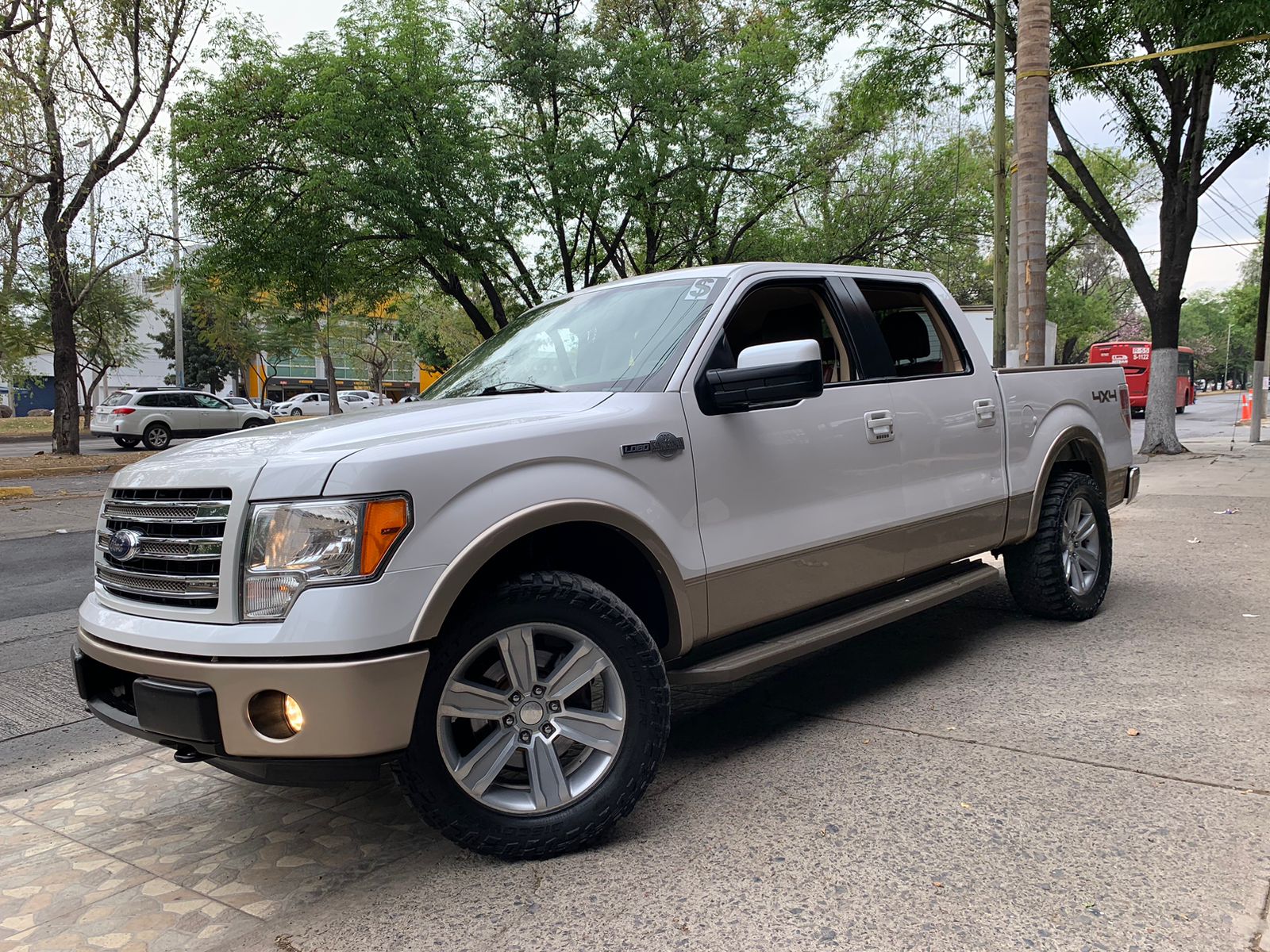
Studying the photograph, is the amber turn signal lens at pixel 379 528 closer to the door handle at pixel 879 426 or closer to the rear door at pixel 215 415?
the door handle at pixel 879 426

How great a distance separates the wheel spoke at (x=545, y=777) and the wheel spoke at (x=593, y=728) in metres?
0.07

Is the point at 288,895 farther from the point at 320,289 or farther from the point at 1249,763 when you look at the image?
the point at 320,289

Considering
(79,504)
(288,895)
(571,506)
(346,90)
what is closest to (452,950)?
(288,895)

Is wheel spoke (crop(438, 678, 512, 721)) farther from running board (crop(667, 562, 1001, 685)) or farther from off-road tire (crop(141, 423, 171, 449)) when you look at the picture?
off-road tire (crop(141, 423, 171, 449))

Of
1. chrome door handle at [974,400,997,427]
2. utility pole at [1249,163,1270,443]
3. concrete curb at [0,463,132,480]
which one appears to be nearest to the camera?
chrome door handle at [974,400,997,427]

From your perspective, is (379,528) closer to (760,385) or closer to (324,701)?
(324,701)

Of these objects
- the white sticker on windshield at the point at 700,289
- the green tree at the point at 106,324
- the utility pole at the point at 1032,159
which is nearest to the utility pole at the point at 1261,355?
the utility pole at the point at 1032,159

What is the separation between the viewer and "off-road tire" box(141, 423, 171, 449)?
26250 millimetres

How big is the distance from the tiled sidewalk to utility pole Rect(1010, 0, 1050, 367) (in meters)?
9.65

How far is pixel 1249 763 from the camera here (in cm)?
348

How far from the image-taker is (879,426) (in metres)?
4.14

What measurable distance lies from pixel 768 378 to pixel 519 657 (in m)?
1.26

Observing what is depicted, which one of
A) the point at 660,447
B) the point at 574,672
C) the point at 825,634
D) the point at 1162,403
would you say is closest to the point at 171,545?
the point at 574,672

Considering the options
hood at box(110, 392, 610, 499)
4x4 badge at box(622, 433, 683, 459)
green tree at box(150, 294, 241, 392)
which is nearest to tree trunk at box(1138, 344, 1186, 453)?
4x4 badge at box(622, 433, 683, 459)
